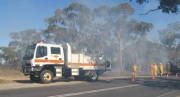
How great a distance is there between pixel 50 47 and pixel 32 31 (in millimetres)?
37776

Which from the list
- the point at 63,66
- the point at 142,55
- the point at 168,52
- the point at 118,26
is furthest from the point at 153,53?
the point at 63,66

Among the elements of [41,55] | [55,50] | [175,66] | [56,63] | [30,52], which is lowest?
[175,66]

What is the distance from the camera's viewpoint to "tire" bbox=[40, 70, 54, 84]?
840 inches

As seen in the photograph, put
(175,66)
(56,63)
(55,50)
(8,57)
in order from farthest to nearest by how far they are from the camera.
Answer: (8,57), (175,66), (55,50), (56,63)

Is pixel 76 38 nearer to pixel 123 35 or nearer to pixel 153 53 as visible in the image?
pixel 123 35

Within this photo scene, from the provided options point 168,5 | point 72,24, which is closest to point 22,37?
point 72,24

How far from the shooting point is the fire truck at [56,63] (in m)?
21.2

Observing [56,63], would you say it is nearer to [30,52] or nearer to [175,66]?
[30,52]

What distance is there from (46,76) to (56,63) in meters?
1.26

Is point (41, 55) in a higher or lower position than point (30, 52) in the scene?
lower

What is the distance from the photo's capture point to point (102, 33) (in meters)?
50.3

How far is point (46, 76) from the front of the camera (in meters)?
21.6

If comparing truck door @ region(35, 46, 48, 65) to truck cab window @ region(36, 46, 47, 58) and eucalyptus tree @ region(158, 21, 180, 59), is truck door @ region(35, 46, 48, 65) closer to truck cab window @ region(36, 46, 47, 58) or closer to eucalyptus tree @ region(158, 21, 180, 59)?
truck cab window @ region(36, 46, 47, 58)

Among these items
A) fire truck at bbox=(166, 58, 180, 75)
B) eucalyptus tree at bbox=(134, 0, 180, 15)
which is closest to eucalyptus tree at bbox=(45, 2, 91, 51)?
fire truck at bbox=(166, 58, 180, 75)
